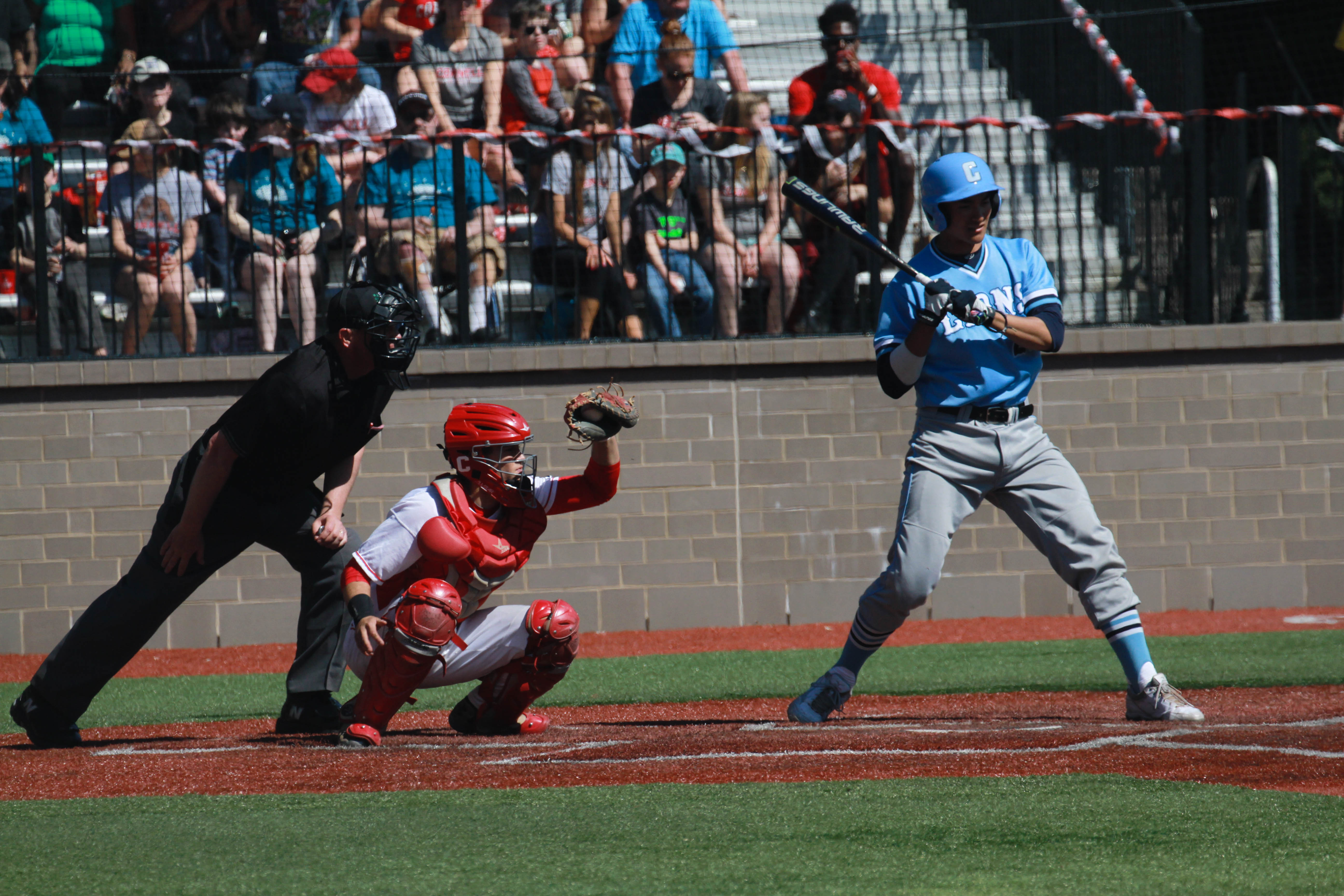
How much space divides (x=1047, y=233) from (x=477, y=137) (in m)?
4.25

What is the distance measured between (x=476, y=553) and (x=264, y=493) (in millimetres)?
956

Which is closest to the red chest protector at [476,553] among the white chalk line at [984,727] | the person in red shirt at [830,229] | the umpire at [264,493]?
the umpire at [264,493]

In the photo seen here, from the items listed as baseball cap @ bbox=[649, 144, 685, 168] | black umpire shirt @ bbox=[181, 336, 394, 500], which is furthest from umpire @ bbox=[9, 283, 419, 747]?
baseball cap @ bbox=[649, 144, 685, 168]

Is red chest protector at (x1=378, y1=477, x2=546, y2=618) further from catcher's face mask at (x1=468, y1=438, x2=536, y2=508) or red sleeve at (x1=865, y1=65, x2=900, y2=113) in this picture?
red sleeve at (x1=865, y1=65, x2=900, y2=113)

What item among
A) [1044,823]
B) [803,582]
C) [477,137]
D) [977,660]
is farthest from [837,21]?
[1044,823]

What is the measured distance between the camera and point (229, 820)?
3.89 meters

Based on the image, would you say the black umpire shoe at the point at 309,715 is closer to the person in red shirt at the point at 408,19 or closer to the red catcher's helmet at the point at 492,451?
the red catcher's helmet at the point at 492,451

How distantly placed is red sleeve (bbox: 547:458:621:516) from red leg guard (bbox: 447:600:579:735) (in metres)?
0.37

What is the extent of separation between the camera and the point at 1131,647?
522cm

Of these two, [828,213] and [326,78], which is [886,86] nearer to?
[326,78]

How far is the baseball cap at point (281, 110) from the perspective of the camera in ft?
34.9

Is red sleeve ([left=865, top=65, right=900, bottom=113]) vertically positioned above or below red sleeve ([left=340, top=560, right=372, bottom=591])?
above

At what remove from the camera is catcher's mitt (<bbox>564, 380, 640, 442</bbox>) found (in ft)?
16.8

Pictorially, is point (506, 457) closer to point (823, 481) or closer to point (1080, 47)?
point (823, 481)
